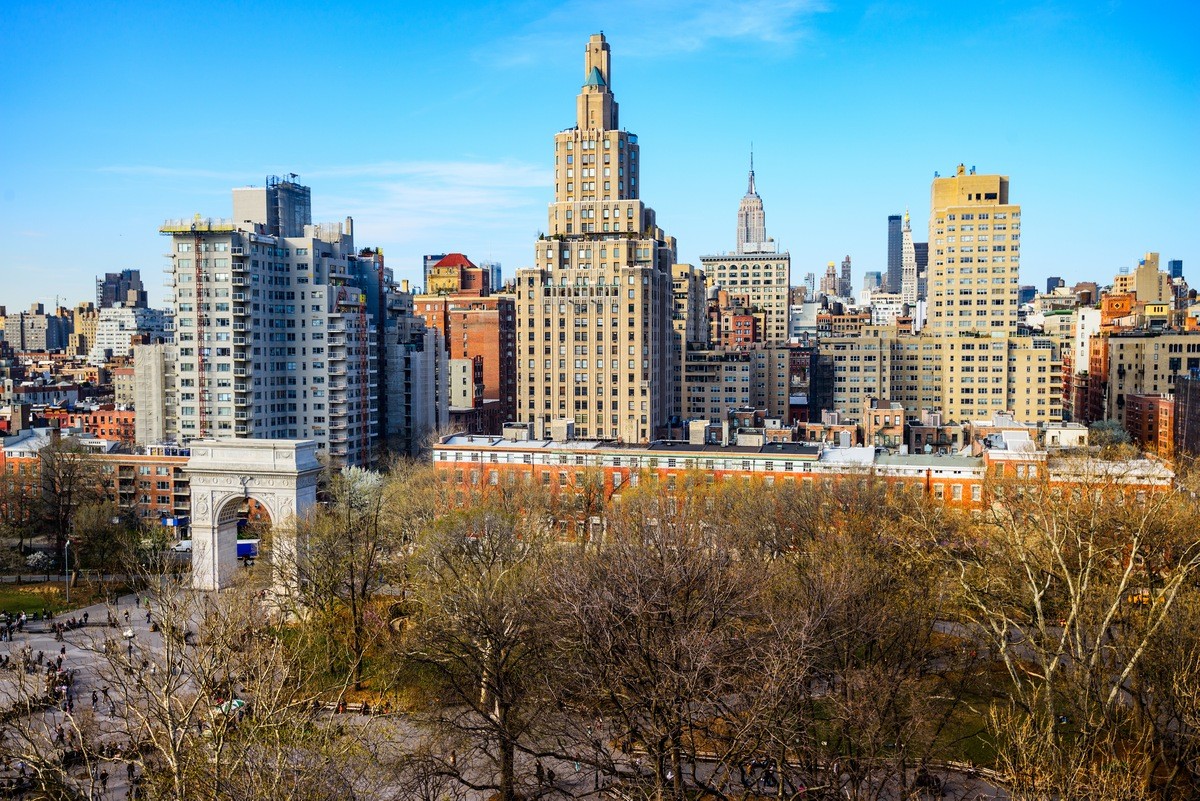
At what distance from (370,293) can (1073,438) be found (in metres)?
73.9

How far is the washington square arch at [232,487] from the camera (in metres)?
69.0

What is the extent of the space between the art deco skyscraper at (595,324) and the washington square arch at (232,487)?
41358 mm

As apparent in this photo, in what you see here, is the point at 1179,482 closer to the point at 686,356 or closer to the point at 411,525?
the point at 411,525

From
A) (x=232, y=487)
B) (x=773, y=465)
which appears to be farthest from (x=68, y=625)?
(x=773, y=465)

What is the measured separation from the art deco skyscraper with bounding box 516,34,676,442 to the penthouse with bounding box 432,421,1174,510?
16.3m

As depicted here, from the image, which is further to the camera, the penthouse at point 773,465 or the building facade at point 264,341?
the building facade at point 264,341

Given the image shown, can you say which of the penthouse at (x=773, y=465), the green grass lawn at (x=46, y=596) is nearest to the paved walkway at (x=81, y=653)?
the green grass lawn at (x=46, y=596)

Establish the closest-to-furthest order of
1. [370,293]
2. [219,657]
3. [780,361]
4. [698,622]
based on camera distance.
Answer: [219,657] < [698,622] < [370,293] < [780,361]

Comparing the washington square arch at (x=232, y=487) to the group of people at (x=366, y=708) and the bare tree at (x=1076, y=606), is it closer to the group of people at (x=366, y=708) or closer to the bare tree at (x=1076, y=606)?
the group of people at (x=366, y=708)

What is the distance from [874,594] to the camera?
45719 millimetres

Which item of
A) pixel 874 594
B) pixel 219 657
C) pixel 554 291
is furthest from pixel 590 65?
pixel 219 657

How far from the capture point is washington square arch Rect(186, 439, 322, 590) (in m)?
69.0

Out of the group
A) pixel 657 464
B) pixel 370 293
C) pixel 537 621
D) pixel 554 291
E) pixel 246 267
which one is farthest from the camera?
pixel 370 293

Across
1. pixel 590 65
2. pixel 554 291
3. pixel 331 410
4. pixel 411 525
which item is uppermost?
pixel 590 65
